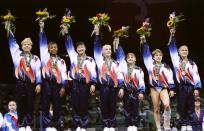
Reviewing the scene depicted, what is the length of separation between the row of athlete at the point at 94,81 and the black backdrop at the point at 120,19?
8.95 ft

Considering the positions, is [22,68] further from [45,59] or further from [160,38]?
[160,38]

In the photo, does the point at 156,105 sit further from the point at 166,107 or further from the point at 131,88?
the point at 131,88

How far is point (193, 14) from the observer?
590 inches

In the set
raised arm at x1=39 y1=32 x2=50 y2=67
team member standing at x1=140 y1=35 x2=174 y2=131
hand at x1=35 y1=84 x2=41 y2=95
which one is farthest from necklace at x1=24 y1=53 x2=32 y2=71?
team member standing at x1=140 y1=35 x2=174 y2=131

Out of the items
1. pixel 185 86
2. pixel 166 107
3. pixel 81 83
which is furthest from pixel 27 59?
pixel 185 86

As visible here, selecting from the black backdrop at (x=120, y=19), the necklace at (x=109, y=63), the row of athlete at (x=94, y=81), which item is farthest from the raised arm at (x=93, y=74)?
the black backdrop at (x=120, y=19)

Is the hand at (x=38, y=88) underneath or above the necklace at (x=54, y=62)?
underneath

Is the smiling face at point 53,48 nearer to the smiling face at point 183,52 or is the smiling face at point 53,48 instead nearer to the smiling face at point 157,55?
the smiling face at point 157,55

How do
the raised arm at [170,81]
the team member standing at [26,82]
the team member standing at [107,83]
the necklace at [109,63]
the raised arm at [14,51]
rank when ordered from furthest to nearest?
the raised arm at [170,81] → the necklace at [109,63] → the team member standing at [107,83] → the raised arm at [14,51] → the team member standing at [26,82]

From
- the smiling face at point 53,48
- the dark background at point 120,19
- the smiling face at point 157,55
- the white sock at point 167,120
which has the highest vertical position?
the dark background at point 120,19

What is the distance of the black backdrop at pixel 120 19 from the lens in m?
14.7

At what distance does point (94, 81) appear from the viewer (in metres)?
11.8

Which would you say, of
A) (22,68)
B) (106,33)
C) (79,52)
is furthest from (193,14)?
(22,68)

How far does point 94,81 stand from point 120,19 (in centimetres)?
342
